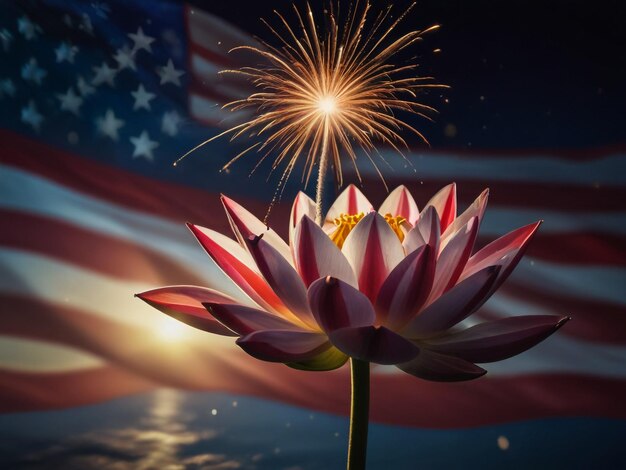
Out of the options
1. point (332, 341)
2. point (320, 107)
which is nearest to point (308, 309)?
point (332, 341)

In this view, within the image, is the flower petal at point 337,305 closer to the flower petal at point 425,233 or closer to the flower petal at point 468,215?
the flower petal at point 425,233

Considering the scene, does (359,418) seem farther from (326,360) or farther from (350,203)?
(350,203)

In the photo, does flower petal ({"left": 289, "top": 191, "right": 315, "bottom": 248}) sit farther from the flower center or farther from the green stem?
the green stem

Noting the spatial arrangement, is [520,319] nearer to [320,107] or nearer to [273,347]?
[273,347]

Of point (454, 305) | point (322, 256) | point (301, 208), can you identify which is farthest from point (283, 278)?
point (301, 208)

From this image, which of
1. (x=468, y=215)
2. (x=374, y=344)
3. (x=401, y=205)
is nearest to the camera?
(x=374, y=344)

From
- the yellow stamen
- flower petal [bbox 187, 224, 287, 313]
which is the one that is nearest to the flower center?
the yellow stamen
